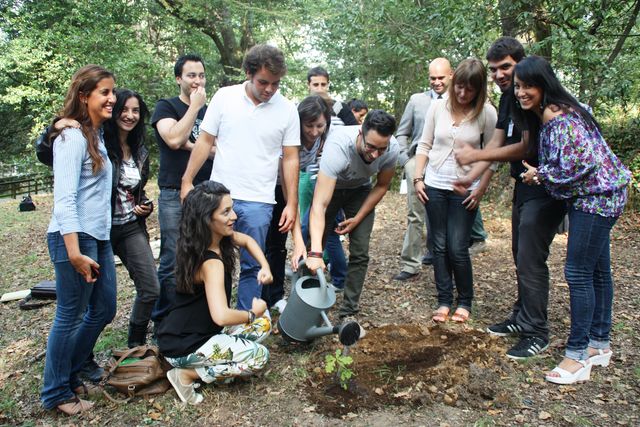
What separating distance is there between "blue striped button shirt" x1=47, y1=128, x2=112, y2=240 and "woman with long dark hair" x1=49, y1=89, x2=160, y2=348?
38 cm

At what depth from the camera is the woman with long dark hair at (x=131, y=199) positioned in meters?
3.05

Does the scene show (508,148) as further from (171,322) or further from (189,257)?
(171,322)

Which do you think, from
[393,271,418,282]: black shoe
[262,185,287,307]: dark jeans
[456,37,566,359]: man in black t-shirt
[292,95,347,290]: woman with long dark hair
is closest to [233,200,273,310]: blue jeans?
[292,95,347,290]: woman with long dark hair

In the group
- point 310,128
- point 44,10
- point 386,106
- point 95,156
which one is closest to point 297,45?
point 386,106

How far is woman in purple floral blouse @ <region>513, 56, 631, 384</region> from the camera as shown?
2.66m

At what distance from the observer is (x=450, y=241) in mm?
3623

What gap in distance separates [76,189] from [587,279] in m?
2.74

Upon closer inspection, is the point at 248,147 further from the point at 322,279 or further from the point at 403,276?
the point at 403,276

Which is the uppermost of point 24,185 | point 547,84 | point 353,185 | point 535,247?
point 547,84

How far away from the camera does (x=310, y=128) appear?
3482mm

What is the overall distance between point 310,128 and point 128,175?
48.1 inches

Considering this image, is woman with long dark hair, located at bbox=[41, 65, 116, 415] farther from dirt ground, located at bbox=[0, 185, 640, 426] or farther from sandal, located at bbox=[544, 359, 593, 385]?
sandal, located at bbox=[544, 359, 593, 385]

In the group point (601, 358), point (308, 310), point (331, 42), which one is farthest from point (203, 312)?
point (331, 42)

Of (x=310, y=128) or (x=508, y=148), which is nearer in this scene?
(x=508, y=148)
